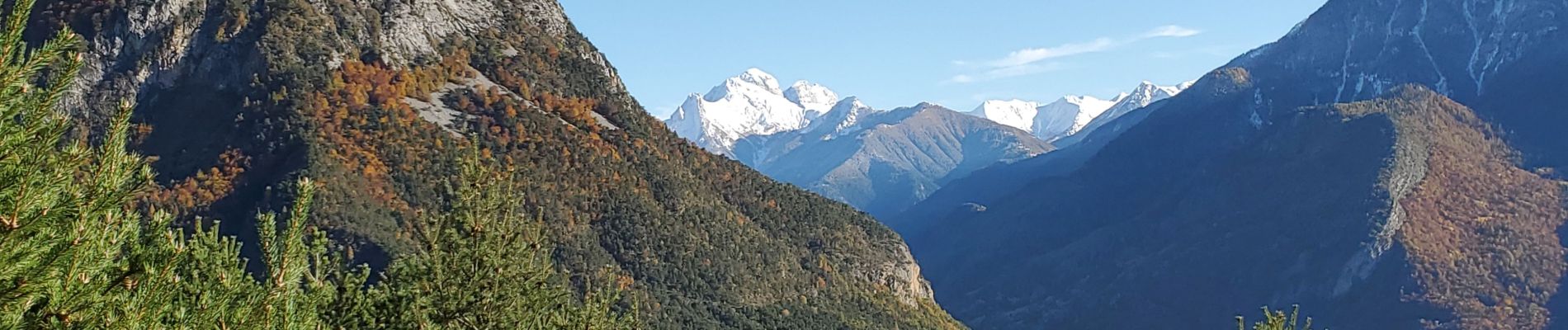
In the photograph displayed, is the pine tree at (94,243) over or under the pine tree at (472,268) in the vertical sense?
over

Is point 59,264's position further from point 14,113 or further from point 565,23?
point 565,23

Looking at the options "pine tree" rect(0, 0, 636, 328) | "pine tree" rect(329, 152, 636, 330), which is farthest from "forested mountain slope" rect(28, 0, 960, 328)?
"pine tree" rect(0, 0, 636, 328)

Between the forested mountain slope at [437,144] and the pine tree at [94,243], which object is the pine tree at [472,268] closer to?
the pine tree at [94,243]

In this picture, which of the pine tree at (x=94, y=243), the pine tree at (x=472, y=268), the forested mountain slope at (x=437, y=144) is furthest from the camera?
the forested mountain slope at (x=437, y=144)

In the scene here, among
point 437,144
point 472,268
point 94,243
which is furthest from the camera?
point 437,144

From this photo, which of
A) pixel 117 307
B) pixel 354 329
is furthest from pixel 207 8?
pixel 117 307

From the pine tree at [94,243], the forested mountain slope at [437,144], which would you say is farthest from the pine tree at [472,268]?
the forested mountain slope at [437,144]

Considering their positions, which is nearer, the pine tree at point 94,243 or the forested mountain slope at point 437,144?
the pine tree at point 94,243

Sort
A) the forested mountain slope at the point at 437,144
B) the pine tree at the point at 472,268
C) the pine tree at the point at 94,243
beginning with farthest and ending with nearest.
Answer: the forested mountain slope at the point at 437,144 → the pine tree at the point at 472,268 → the pine tree at the point at 94,243

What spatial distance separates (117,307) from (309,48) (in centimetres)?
9798

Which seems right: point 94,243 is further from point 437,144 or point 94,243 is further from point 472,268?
point 437,144

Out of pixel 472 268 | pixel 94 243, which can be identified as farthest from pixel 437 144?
pixel 94 243

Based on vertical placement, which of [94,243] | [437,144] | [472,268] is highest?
[94,243]

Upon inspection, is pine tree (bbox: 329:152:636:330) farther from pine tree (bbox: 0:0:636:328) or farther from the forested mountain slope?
the forested mountain slope
